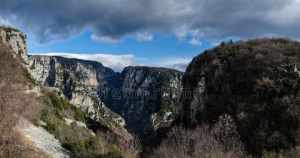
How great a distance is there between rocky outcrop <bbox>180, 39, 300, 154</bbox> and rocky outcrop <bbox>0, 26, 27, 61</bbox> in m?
35.8

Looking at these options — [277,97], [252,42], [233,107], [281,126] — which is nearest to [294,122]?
[281,126]

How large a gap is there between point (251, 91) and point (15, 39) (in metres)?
52.7

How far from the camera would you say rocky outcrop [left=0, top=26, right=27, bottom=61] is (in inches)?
3371

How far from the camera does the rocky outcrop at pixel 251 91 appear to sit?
49.5 m

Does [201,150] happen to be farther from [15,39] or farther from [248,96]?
[15,39]

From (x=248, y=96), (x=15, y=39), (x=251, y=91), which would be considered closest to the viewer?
(x=248, y=96)

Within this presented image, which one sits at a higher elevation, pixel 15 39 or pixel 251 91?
pixel 15 39

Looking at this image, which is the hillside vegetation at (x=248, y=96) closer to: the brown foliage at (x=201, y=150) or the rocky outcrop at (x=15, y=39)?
the brown foliage at (x=201, y=150)

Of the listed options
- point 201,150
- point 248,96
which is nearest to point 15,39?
point 248,96

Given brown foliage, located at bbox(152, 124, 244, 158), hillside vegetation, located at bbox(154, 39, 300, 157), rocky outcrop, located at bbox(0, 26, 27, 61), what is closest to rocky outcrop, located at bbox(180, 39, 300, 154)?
hillside vegetation, located at bbox(154, 39, 300, 157)

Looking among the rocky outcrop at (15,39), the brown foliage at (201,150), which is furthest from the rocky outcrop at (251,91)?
the rocky outcrop at (15,39)

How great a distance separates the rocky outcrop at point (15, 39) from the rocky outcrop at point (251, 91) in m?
35.8

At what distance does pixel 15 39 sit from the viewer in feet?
290

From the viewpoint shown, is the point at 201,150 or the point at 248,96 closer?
the point at 201,150
